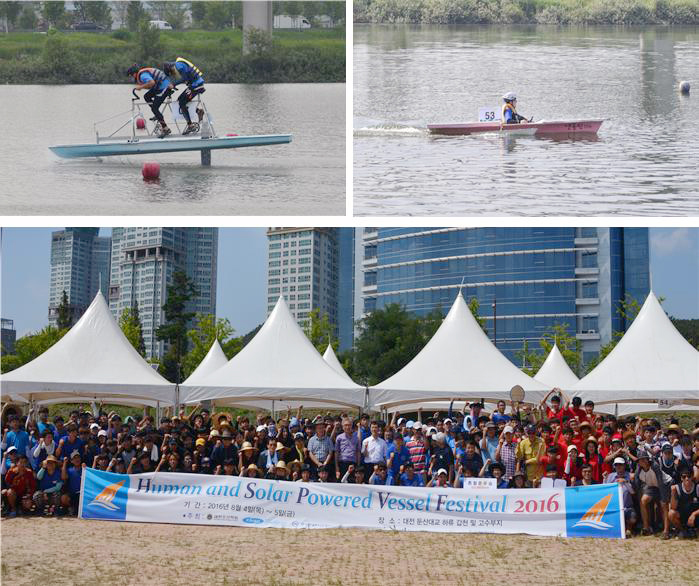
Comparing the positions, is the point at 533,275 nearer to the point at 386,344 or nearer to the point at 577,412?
the point at 386,344

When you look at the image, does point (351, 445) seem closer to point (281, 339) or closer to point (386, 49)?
point (281, 339)

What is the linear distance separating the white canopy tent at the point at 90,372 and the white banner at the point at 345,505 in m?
3.13

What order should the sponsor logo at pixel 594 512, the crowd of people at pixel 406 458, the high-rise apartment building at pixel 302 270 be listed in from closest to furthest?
the sponsor logo at pixel 594 512
the crowd of people at pixel 406 458
the high-rise apartment building at pixel 302 270

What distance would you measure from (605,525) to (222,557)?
426cm

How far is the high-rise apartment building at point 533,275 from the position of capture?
278 ft

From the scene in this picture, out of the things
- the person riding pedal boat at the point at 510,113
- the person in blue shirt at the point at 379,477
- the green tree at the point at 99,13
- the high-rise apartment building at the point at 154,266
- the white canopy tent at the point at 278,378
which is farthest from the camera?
the high-rise apartment building at the point at 154,266

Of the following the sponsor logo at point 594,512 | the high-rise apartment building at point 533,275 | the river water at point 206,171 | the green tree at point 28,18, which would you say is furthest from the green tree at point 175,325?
the sponsor logo at point 594,512

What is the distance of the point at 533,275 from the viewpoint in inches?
3406

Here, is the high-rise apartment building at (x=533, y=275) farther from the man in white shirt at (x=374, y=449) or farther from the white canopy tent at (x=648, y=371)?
the man in white shirt at (x=374, y=449)

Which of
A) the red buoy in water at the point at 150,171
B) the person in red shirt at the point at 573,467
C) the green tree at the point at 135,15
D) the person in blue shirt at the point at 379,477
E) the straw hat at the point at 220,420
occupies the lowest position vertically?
the person in blue shirt at the point at 379,477

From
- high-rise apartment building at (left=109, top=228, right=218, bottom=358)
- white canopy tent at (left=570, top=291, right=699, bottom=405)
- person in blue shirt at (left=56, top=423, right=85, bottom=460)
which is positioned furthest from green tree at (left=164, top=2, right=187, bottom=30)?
high-rise apartment building at (left=109, top=228, right=218, bottom=358)

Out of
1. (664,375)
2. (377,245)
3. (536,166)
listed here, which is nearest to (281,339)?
(664,375)

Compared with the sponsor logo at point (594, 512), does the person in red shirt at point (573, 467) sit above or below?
above

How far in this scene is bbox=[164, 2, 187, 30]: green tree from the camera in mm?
25750
